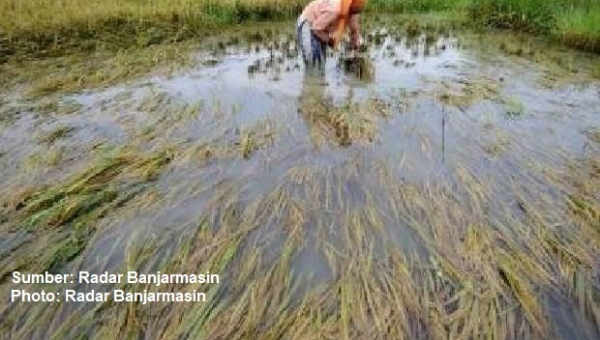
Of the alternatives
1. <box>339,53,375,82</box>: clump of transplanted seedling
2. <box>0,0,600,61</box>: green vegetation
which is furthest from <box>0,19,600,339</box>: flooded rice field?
<box>0,0,600,61</box>: green vegetation

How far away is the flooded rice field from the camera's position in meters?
2.79

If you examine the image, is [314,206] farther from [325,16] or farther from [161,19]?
[161,19]

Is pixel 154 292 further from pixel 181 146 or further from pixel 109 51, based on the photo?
pixel 109 51

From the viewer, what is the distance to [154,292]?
9.57 ft

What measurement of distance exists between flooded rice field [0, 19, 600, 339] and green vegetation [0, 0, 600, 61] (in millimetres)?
2962

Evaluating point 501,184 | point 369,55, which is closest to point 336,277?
point 501,184

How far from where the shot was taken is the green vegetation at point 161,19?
9305 mm

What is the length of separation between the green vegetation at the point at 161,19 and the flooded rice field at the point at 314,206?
2.96 metres

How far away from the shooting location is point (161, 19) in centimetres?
1132

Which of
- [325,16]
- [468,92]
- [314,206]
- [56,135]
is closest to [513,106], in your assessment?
[468,92]

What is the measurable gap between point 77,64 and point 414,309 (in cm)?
684

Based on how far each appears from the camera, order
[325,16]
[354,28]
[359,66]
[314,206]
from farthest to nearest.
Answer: [359,66] < [354,28] < [325,16] < [314,206]

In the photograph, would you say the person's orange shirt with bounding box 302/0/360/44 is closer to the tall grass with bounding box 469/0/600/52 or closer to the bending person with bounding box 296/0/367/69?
the bending person with bounding box 296/0/367/69

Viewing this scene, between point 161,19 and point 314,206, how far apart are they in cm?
863
